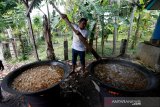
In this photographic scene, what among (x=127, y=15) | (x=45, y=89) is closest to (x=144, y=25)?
(x=127, y=15)

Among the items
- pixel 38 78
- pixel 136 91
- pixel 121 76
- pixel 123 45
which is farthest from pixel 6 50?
pixel 136 91

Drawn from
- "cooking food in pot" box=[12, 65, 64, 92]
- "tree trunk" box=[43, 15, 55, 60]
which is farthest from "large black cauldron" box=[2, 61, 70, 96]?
"tree trunk" box=[43, 15, 55, 60]

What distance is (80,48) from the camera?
3.32m

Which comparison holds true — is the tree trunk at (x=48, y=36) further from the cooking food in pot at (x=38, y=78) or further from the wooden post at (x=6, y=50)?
the wooden post at (x=6, y=50)

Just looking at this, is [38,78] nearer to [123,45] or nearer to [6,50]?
[123,45]

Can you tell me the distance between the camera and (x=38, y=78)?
2389 mm

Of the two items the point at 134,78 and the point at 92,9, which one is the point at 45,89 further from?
the point at 92,9

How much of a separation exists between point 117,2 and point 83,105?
4098mm

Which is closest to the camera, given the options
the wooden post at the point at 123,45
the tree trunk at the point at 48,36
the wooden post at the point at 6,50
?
the tree trunk at the point at 48,36

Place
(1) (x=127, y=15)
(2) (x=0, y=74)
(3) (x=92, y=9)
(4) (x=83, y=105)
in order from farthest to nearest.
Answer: (1) (x=127, y=15)
(3) (x=92, y=9)
(2) (x=0, y=74)
(4) (x=83, y=105)

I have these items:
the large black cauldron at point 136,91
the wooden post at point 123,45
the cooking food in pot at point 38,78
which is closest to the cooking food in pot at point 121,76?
the large black cauldron at point 136,91

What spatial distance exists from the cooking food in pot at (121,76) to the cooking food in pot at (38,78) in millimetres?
715

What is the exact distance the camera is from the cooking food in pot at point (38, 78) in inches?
85.4

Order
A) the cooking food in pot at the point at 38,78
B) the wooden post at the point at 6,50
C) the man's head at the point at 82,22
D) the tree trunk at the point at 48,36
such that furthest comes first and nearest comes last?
the wooden post at the point at 6,50 < the tree trunk at the point at 48,36 < the man's head at the point at 82,22 < the cooking food in pot at the point at 38,78
